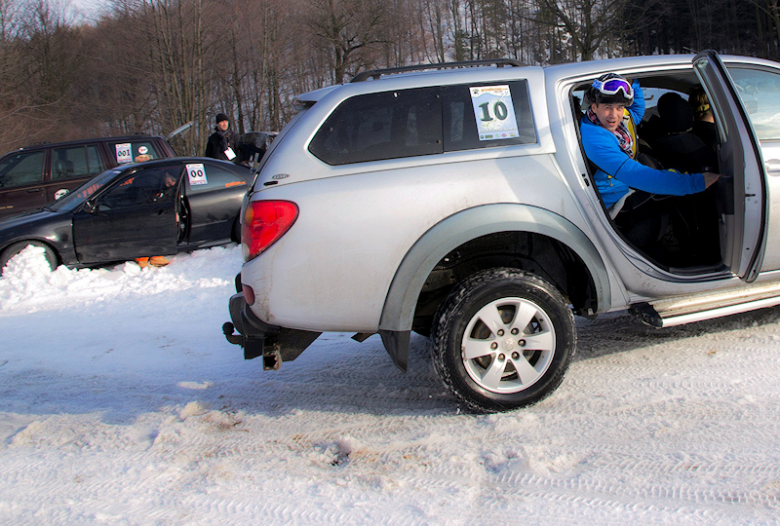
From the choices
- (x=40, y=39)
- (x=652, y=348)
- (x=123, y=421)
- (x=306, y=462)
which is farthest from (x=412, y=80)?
(x=40, y=39)

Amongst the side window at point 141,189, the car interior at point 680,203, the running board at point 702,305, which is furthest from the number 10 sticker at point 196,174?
the running board at point 702,305

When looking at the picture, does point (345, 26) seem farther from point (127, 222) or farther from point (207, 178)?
point (127, 222)

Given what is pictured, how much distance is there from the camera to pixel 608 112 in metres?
3.51

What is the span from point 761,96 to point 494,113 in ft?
6.19

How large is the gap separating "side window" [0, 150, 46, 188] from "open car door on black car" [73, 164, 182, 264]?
12.9 feet

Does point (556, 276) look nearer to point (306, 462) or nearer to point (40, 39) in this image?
point (306, 462)

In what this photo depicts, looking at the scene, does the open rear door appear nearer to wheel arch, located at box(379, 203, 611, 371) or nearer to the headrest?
the headrest

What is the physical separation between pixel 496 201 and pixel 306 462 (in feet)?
5.47

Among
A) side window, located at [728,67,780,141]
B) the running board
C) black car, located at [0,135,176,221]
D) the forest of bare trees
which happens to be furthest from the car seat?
the forest of bare trees

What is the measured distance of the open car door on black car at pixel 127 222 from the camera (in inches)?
301

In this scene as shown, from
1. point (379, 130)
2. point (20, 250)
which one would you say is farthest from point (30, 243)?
point (379, 130)

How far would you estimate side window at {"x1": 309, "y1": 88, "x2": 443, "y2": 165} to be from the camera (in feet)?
10.3

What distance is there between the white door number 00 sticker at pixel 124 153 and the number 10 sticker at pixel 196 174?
3.41 metres

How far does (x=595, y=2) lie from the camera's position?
85.0 ft
